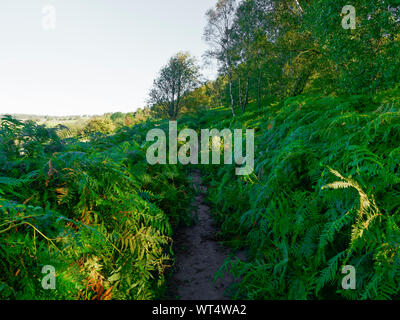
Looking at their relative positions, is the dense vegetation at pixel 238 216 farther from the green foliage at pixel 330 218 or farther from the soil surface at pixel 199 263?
the soil surface at pixel 199 263

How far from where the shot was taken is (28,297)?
4.34 feet

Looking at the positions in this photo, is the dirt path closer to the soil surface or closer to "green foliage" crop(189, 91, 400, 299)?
the soil surface

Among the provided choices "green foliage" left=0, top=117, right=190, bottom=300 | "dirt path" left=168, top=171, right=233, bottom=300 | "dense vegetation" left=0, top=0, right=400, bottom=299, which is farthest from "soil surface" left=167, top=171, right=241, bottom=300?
"green foliage" left=0, top=117, right=190, bottom=300

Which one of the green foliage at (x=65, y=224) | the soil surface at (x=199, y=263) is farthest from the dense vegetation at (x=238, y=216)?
the soil surface at (x=199, y=263)

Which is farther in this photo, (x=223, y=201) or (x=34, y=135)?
(x=223, y=201)

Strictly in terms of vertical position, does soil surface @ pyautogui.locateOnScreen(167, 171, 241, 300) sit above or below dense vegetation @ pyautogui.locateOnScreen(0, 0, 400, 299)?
below

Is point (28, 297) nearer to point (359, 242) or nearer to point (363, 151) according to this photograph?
point (359, 242)

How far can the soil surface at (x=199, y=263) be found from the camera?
2707mm

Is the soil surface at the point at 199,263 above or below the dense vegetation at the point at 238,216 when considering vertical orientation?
below

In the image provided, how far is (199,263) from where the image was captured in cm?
328

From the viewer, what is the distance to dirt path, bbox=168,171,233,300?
2709 mm

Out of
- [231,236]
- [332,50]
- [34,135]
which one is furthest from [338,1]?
[34,135]
